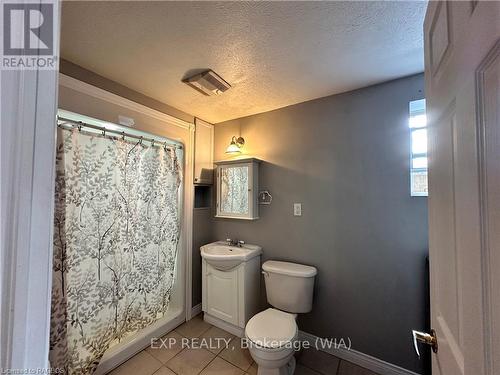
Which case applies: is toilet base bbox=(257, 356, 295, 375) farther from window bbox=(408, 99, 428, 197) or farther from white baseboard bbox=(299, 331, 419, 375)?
window bbox=(408, 99, 428, 197)

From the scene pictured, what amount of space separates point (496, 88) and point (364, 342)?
1.95 meters

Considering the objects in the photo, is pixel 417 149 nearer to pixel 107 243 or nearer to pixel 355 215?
pixel 355 215

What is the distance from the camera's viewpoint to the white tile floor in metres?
1.57

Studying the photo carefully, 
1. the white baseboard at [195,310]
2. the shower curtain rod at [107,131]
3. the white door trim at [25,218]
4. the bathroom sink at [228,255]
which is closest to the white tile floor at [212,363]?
the white baseboard at [195,310]

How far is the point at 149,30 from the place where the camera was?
1.14m

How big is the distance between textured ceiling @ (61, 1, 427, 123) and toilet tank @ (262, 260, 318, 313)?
1.54m

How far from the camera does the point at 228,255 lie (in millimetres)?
1943

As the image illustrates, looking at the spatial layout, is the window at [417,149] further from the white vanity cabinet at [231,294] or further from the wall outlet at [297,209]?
the white vanity cabinet at [231,294]

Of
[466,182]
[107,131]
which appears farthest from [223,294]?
[466,182]

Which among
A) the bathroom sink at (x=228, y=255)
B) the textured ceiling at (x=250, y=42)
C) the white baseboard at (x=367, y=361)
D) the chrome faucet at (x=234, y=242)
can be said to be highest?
the textured ceiling at (x=250, y=42)

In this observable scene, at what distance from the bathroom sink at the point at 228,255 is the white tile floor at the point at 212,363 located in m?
0.68

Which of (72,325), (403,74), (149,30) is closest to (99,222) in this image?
(72,325)

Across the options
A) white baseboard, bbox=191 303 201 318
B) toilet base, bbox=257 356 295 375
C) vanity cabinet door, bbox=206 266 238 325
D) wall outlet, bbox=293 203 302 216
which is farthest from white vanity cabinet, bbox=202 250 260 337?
wall outlet, bbox=293 203 302 216

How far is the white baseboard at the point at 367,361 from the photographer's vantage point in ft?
4.98
